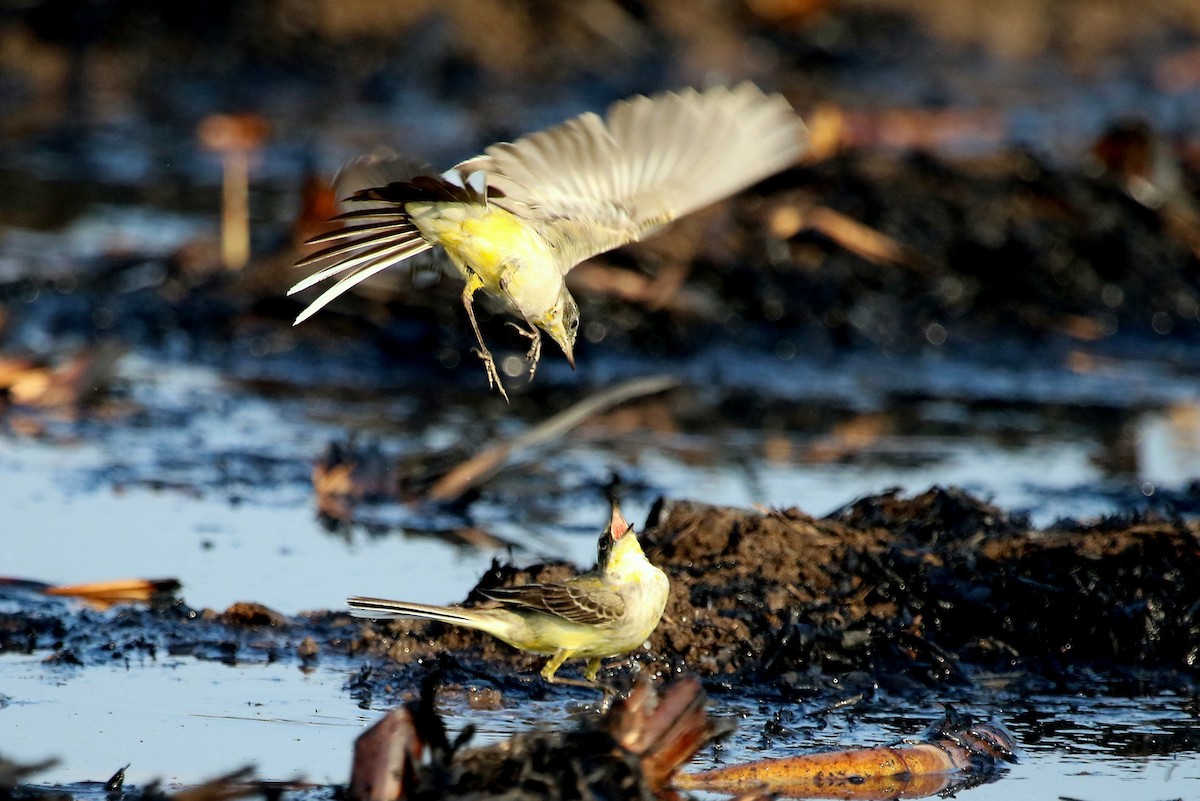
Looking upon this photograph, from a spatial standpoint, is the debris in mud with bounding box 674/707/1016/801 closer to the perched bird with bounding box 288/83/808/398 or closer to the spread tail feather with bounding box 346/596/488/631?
the spread tail feather with bounding box 346/596/488/631

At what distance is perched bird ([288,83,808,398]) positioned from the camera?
507 cm

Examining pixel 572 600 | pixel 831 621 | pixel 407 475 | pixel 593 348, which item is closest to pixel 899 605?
pixel 831 621

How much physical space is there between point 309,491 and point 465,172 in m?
2.99

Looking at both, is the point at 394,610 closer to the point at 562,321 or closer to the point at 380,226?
the point at 562,321

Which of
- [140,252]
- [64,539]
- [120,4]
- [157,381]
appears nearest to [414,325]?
[157,381]

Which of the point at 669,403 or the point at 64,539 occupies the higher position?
the point at 669,403

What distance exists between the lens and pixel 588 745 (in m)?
4.33

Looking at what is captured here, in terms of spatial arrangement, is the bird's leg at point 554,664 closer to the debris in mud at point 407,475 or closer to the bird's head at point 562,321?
the bird's head at point 562,321

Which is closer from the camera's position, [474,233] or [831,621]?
[474,233]

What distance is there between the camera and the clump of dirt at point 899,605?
19.0 feet

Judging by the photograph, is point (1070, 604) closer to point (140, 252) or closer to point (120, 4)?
point (140, 252)

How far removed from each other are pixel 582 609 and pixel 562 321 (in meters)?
0.79

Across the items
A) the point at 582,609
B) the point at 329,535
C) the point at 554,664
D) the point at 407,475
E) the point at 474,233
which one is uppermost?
the point at 474,233

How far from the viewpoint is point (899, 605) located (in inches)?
241
